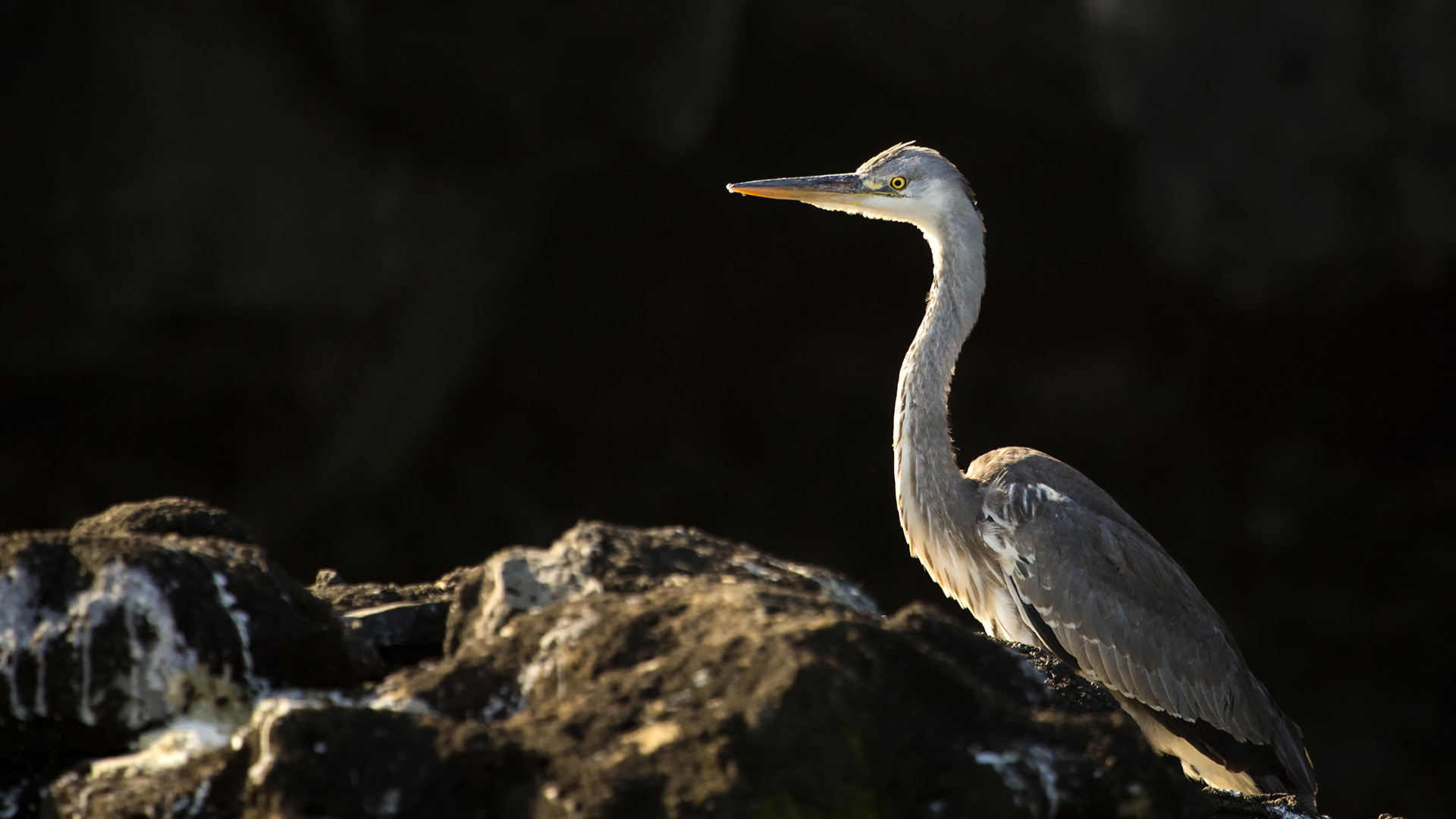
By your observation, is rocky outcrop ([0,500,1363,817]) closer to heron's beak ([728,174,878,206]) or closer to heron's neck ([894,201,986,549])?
heron's neck ([894,201,986,549])

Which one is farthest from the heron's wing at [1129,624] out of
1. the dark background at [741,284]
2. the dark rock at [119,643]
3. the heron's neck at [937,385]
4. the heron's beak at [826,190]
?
the dark background at [741,284]

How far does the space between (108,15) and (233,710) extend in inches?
206

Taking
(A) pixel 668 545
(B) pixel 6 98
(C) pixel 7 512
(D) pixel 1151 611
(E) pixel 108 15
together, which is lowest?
(C) pixel 7 512

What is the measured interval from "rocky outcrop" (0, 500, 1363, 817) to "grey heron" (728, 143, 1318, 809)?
6.18ft

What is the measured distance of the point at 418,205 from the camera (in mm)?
7254

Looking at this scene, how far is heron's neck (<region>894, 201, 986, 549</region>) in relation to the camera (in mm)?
3775

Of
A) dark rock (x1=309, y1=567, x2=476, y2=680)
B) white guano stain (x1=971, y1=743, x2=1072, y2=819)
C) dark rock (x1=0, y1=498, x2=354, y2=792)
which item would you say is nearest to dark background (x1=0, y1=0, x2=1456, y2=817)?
dark rock (x1=309, y1=567, x2=476, y2=680)

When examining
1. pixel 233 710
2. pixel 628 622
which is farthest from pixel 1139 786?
pixel 233 710

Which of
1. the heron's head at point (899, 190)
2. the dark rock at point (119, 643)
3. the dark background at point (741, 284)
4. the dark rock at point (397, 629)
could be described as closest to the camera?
the dark rock at point (119, 643)

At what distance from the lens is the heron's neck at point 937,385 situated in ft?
12.4

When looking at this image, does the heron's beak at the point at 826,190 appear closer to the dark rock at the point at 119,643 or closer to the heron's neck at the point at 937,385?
the heron's neck at the point at 937,385

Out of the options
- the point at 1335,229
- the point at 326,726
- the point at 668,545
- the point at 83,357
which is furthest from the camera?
the point at 1335,229

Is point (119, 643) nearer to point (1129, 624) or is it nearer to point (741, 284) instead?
point (1129, 624)

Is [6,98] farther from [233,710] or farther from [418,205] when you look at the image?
[233,710]
